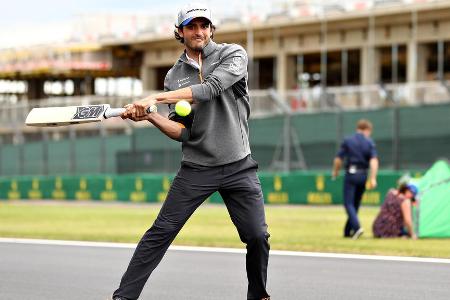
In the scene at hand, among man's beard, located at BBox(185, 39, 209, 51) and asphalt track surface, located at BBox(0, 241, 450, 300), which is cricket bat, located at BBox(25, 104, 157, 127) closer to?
man's beard, located at BBox(185, 39, 209, 51)

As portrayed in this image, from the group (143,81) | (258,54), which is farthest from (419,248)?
(143,81)

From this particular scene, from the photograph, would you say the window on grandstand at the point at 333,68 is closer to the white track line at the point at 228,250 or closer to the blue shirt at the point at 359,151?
the blue shirt at the point at 359,151

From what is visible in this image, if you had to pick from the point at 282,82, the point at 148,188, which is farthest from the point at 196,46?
the point at 282,82

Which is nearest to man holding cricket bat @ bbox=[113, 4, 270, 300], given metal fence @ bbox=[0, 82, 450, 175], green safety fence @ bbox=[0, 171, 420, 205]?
Result: green safety fence @ bbox=[0, 171, 420, 205]

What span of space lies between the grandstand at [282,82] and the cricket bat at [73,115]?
18.1 metres

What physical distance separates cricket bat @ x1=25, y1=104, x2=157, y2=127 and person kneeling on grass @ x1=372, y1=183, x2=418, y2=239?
27.3 feet

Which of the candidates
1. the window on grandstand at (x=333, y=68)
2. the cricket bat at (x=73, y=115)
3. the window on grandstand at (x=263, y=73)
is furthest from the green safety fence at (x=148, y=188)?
the window on grandstand at (x=263, y=73)

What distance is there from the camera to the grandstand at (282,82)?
2617 centimetres

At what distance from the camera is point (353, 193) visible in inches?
558

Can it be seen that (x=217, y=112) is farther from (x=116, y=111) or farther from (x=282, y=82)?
(x=282, y=82)

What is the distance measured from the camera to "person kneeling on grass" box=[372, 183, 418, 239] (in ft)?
44.8

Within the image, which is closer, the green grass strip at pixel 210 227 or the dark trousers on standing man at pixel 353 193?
the green grass strip at pixel 210 227

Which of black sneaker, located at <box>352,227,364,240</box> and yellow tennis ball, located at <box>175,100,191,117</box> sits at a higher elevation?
yellow tennis ball, located at <box>175,100,191,117</box>

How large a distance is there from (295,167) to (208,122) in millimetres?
20597
